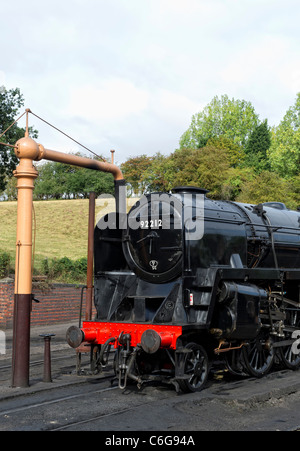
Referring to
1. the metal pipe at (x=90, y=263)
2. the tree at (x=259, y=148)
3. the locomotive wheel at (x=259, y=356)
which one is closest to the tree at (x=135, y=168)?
the tree at (x=259, y=148)

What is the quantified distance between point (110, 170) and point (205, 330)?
3444 mm

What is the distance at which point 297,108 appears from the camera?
38812mm

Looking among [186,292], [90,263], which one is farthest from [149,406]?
[90,263]

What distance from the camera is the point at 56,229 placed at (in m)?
36.0

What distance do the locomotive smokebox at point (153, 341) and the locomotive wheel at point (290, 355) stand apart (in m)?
3.25

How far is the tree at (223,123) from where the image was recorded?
54594 mm

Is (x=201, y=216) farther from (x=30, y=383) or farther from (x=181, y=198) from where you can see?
(x=30, y=383)

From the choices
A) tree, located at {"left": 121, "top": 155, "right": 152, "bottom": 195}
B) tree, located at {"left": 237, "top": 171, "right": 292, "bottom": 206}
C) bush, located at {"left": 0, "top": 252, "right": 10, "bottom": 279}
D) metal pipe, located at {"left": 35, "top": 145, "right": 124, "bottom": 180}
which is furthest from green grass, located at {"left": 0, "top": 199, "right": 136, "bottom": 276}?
metal pipe, located at {"left": 35, "top": 145, "right": 124, "bottom": 180}

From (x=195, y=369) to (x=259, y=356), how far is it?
1.94 meters

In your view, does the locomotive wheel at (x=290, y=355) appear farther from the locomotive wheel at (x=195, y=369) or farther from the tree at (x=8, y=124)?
the tree at (x=8, y=124)

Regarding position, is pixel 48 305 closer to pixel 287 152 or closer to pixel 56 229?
pixel 56 229

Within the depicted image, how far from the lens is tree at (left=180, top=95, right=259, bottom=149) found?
179 ft

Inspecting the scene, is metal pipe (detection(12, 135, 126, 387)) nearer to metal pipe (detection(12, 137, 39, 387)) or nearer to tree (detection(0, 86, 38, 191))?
metal pipe (detection(12, 137, 39, 387))
